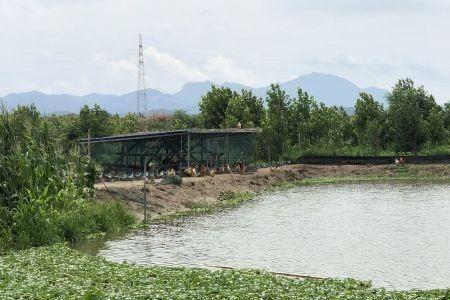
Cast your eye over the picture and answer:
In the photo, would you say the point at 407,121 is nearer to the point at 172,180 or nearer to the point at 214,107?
the point at 214,107

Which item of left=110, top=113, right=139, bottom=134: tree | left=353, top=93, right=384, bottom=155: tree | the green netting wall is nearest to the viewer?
the green netting wall

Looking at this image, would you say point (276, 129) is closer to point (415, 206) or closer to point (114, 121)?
point (114, 121)

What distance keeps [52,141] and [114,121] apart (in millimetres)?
52970

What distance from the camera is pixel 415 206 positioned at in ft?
Answer: 146

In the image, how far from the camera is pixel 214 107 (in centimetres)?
8800

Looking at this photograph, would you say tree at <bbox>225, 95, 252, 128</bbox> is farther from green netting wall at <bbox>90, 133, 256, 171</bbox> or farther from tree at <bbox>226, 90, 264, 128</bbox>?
green netting wall at <bbox>90, 133, 256, 171</bbox>

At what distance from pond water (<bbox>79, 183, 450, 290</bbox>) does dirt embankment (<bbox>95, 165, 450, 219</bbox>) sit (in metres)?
3.37

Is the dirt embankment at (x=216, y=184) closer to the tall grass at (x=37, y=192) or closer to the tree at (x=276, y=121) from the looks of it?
the tree at (x=276, y=121)

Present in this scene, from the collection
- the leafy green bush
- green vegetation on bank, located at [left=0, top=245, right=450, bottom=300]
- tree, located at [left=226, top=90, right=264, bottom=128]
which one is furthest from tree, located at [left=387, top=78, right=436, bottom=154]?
green vegetation on bank, located at [left=0, top=245, right=450, bottom=300]

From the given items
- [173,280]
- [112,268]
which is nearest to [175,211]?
[112,268]

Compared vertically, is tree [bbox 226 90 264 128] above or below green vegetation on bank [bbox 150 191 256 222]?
above

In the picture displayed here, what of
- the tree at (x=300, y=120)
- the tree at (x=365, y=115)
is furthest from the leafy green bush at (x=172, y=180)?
the tree at (x=365, y=115)

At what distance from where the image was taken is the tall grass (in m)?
29.3

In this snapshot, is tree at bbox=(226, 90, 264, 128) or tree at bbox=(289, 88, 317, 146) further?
tree at bbox=(289, 88, 317, 146)
